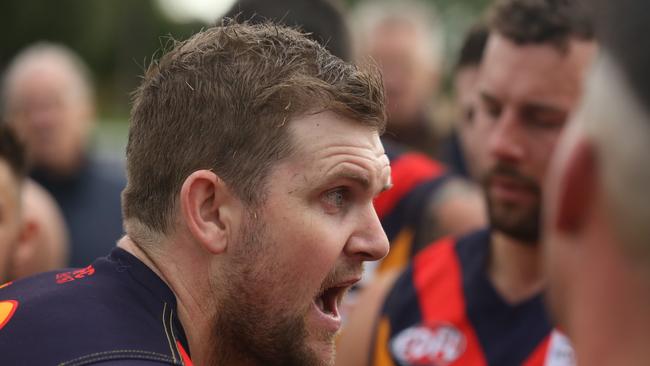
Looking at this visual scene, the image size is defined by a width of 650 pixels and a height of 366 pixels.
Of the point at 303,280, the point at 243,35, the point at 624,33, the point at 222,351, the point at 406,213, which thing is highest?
the point at 624,33

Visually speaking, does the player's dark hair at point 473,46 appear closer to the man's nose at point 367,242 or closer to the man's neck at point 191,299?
the man's nose at point 367,242

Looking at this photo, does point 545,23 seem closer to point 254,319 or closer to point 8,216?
point 254,319

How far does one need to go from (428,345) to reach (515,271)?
478mm

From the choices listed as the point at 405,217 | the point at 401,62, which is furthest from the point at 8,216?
the point at 401,62

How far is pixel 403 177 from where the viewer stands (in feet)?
15.9

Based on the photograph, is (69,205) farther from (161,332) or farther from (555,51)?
(161,332)

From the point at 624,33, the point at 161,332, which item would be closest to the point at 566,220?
the point at 624,33

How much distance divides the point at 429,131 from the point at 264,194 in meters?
6.01

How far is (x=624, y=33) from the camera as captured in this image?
4.21ft

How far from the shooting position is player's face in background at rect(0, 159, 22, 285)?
3641mm

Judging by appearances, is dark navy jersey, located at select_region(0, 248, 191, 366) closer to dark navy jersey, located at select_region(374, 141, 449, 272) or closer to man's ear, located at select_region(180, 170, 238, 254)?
man's ear, located at select_region(180, 170, 238, 254)

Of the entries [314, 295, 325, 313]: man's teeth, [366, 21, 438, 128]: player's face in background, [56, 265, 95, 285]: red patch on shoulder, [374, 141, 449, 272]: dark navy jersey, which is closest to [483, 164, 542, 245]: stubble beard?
[374, 141, 449, 272]: dark navy jersey

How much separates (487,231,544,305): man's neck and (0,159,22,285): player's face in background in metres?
1.94

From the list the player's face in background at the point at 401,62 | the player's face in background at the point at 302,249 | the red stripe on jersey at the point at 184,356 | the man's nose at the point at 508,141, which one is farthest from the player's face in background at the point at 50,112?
the red stripe on jersey at the point at 184,356
